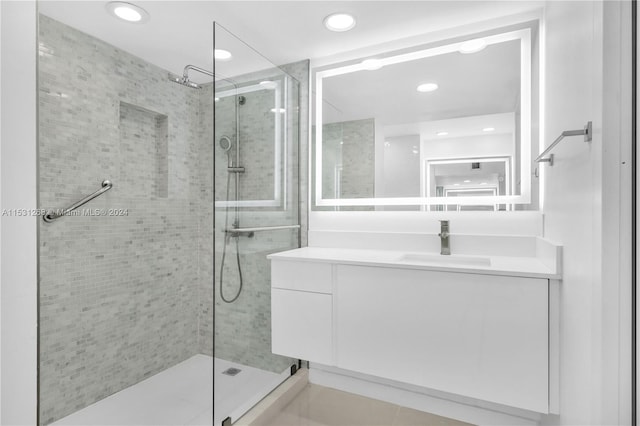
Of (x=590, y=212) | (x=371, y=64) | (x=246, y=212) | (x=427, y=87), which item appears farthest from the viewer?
(x=371, y=64)

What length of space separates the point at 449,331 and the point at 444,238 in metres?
0.58

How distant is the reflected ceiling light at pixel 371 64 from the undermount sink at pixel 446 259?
49.0 inches

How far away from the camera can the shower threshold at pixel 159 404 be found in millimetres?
1865

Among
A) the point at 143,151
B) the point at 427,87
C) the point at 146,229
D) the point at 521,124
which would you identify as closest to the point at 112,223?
the point at 146,229

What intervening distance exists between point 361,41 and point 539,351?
1952mm

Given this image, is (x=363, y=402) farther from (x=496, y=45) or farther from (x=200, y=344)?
(x=496, y=45)

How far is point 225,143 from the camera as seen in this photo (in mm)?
1718

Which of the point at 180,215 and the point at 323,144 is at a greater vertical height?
the point at 323,144

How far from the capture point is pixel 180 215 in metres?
2.61

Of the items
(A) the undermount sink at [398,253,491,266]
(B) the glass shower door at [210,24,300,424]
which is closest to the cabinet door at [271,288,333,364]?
(B) the glass shower door at [210,24,300,424]

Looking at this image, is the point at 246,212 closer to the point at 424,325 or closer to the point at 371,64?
the point at 424,325

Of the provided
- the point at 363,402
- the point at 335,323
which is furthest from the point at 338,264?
the point at 363,402

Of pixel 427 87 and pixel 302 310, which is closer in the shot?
pixel 302 310
